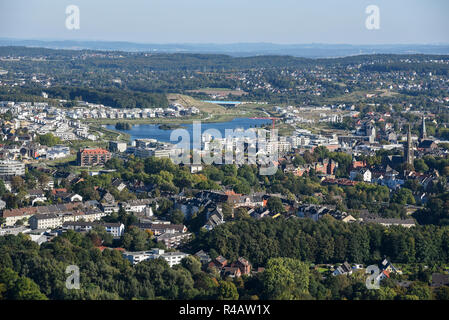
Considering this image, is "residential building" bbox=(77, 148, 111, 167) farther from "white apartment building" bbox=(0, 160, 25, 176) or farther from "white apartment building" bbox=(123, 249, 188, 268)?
"white apartment building" bbox=(123, 249, 188, 268)

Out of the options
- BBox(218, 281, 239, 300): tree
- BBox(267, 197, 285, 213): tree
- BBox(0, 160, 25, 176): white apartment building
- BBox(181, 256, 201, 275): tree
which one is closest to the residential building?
BBox(0, 160, 25, 176): white apartment building

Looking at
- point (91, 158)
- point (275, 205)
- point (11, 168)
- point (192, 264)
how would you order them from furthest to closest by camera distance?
point (91, 158) < point (11, 168) < point (275, 205) < point (192, 264)

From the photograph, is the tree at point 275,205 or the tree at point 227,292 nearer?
the tree at point 227,292

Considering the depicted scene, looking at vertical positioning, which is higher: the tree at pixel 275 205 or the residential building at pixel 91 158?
the residential building at pixel 91 158

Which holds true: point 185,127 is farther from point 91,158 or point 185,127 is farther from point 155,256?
point 155,256

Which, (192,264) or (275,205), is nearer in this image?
(192,264)

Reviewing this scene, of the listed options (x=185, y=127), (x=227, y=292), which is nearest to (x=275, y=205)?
(x=227, y=292)

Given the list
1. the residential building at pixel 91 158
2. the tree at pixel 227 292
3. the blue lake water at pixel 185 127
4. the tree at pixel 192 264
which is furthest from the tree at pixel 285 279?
the blue lake water at pixel 185 127

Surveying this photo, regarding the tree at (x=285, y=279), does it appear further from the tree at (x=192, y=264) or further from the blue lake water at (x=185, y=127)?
the blue lake water at (x=185, y=127)

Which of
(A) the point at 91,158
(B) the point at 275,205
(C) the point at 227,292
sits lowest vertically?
(C) the point at 227,292
